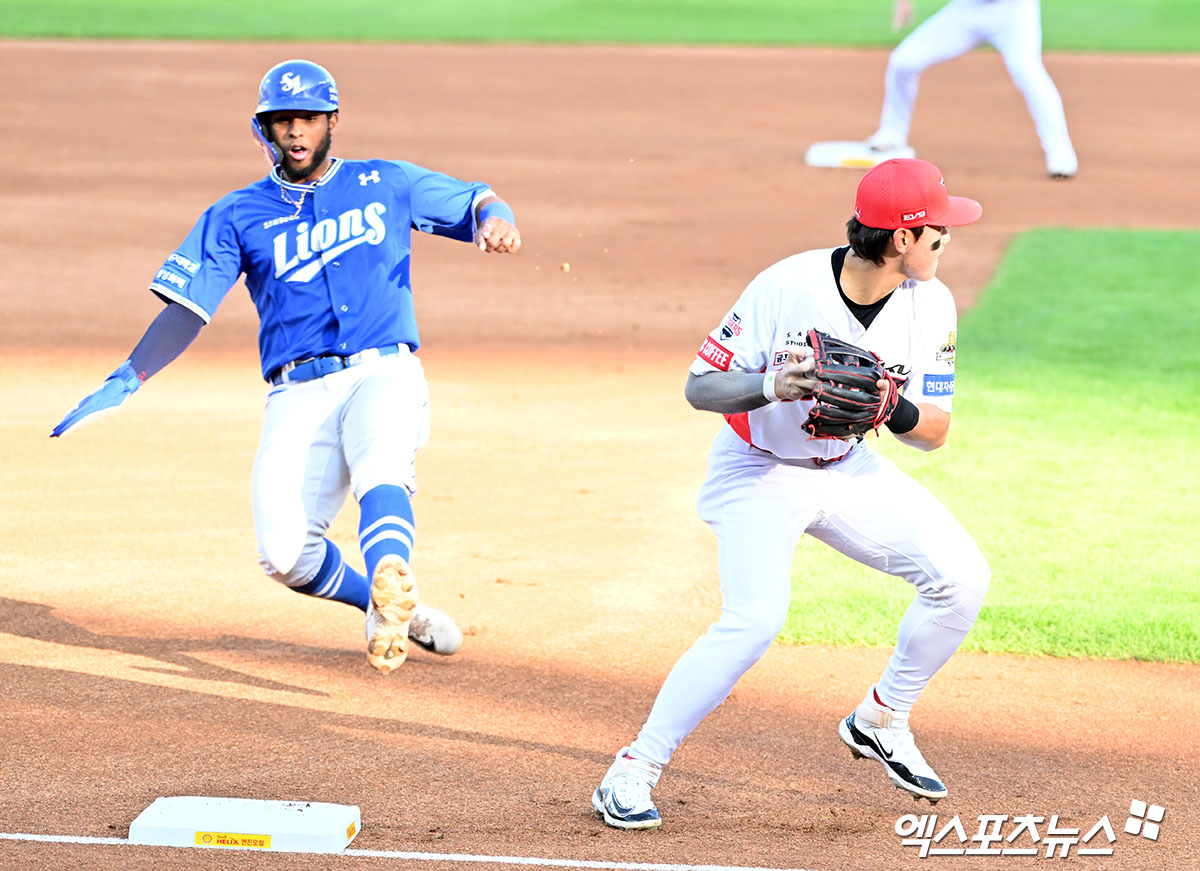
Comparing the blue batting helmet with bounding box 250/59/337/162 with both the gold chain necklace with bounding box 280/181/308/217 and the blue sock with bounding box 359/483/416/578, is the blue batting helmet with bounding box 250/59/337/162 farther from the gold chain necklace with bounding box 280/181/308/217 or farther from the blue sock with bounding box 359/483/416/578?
the blue sock with bounding box 359/483/416/578

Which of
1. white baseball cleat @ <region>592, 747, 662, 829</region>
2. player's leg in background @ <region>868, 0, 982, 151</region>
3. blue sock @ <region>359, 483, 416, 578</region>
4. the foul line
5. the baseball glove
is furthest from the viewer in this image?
player's leg in background @ <region>868, 0, 982, 151</region>

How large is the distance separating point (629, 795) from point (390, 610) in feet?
2.89

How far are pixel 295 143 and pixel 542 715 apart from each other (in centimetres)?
216

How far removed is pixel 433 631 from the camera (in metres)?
5.85

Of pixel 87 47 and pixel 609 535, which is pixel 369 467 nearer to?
pixel 609 535

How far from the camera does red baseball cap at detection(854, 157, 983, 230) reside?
4309mm

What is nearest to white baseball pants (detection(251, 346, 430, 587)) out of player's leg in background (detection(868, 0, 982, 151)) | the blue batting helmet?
the blue batting helmet

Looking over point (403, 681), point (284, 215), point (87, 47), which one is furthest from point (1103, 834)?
point (87, 47)

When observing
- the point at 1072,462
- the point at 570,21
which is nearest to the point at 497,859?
the point at 1072,462

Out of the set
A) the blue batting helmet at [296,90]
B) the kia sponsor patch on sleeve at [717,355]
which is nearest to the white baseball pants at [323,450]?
the blue batting helmet at [296,90]

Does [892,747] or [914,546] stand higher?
[914,546]

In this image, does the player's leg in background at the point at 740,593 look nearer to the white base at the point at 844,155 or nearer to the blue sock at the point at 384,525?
the blue sock at the point at 384,525

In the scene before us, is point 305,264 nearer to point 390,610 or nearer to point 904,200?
point 390,610

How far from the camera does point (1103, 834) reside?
464 cm
